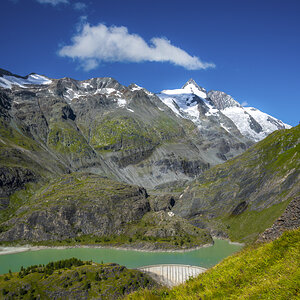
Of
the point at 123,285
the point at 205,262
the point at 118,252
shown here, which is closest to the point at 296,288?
→ the point at 123,285

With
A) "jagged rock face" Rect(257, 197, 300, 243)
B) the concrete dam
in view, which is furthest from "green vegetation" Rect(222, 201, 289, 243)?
"jagged rock face" Rect(257, 197, 300, 243)

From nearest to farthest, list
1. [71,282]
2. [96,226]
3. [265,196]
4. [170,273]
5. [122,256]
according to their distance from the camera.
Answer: [71,282] → [170,273] → [122,256] → [265,196] → [96,226]

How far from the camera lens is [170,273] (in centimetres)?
9188

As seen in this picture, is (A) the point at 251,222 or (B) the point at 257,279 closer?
(B) the point at 257,279

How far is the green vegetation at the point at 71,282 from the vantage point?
63.5 metres

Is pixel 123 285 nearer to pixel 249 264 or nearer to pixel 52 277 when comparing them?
pixel 52 277

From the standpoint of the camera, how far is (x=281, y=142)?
656ft

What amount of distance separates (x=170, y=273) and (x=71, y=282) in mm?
35460

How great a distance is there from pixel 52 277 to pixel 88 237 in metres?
109

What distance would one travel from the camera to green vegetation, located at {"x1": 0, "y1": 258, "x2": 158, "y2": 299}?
63.5 meters

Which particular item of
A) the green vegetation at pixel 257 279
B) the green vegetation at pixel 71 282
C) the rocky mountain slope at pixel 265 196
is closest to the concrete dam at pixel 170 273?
the green vegetation at pixel 71 282

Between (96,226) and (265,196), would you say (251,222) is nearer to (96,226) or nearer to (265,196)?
(265,196)

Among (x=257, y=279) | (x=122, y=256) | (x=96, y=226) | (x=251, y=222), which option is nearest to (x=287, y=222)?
(x=257, y=279)

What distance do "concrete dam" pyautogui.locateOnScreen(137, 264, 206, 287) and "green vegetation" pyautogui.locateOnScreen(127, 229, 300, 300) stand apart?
75469 millimetres
